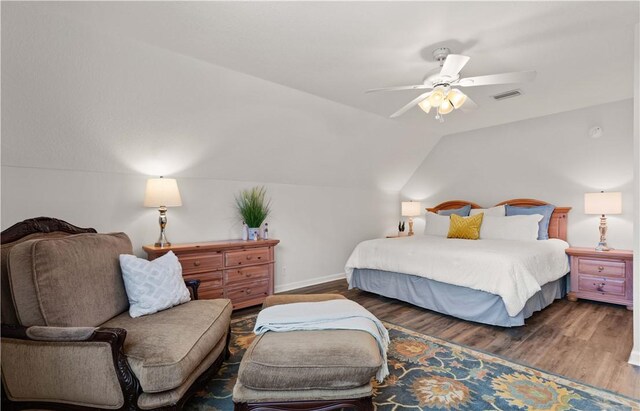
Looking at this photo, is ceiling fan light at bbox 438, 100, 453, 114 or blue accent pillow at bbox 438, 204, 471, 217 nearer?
ceiling fan light at bbox 438, 100, 453, 114

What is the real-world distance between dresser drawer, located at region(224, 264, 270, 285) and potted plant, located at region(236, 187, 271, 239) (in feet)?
1.36

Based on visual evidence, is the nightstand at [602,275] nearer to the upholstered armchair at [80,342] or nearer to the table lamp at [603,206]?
the table lamp at [603,206]

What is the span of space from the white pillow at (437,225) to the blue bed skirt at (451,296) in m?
1.53

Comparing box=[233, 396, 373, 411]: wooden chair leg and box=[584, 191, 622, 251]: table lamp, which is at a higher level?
box=[584, 191, 622, 251]: table lamp

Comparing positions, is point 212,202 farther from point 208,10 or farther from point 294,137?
point 208,10

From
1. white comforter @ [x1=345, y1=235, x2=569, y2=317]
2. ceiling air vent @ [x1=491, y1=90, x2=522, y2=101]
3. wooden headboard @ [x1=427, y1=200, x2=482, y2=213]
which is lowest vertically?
white comforter @ [x1=345, y1=235, x2=569, y2=317]

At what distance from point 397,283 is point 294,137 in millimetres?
2235

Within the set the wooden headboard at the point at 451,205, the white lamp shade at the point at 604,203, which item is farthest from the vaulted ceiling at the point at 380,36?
the wooden headboard at the point at 451,205

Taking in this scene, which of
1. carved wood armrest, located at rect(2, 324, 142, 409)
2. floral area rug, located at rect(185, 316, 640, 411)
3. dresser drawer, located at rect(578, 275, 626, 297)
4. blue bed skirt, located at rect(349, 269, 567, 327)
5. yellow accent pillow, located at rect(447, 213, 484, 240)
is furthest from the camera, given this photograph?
yellow accent pillow, located at rect(447, 213, 484, 240)

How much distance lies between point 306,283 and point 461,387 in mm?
2944

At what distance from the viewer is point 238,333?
2928 mm

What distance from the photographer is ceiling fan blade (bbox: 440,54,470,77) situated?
209 cm

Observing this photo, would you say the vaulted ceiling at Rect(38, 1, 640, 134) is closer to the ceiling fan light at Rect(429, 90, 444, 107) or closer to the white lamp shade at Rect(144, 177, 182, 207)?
the ceiling fan light at Rect(429, 90, 444, 107)

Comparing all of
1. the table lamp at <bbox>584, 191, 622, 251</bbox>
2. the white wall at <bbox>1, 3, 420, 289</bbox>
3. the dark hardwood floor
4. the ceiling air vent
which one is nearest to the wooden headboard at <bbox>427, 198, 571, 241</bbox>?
the table lamp at <bbox>584, 191, 622, 251</bbox>
